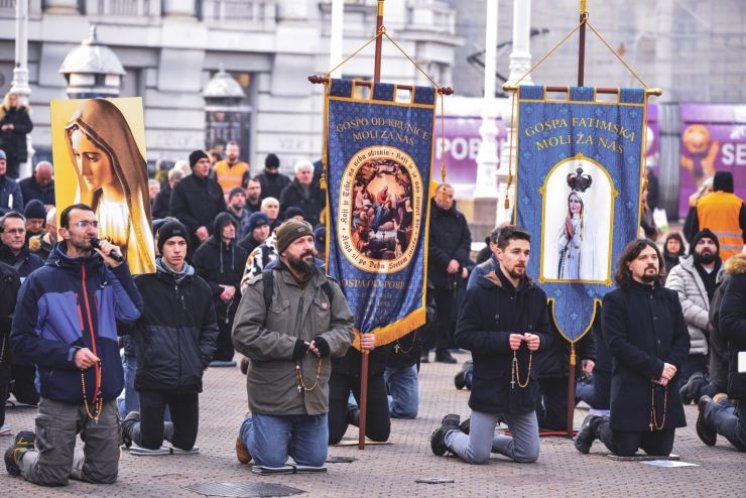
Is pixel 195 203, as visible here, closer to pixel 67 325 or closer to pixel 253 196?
pixel 253 196

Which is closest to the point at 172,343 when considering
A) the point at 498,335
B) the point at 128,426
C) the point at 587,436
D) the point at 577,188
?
the point at 128,426

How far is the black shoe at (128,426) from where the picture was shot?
12.6 meters

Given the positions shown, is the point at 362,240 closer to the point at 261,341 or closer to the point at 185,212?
the point at 261,341

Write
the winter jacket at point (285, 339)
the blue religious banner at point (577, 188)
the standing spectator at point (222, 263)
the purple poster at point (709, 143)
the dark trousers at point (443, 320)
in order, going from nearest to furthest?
1. the winter jacket at point (285, 339)
2. the blue religious banner at point (577, 188)
3. the standing spectator at point (222, 263)
4. the dark trousers at point (443, 320)
5. the purple poster at point (709, 143)

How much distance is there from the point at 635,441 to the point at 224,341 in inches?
258

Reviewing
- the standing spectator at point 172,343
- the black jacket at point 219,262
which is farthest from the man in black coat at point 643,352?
the black jacket at point 219,262

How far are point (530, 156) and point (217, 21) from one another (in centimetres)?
3291

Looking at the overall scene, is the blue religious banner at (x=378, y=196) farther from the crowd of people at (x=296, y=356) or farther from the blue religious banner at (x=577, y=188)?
the blue religious banner at (x=577, y=188)

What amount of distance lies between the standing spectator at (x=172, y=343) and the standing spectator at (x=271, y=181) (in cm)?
1095

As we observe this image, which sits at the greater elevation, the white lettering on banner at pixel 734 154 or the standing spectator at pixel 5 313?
the white lettering on banner at pixel 734 154

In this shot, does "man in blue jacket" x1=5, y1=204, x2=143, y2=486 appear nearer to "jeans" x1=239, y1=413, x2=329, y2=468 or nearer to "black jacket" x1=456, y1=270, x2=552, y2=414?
"jeans" x1=239, y1=413, x2=329, y2=468

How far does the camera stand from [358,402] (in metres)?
13.3

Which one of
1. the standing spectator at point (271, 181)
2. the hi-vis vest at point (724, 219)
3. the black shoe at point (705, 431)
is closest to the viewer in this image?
the black shoe at point (705, 431)

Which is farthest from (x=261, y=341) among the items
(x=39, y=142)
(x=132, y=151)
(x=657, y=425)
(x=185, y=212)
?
(x=39, y=142)
